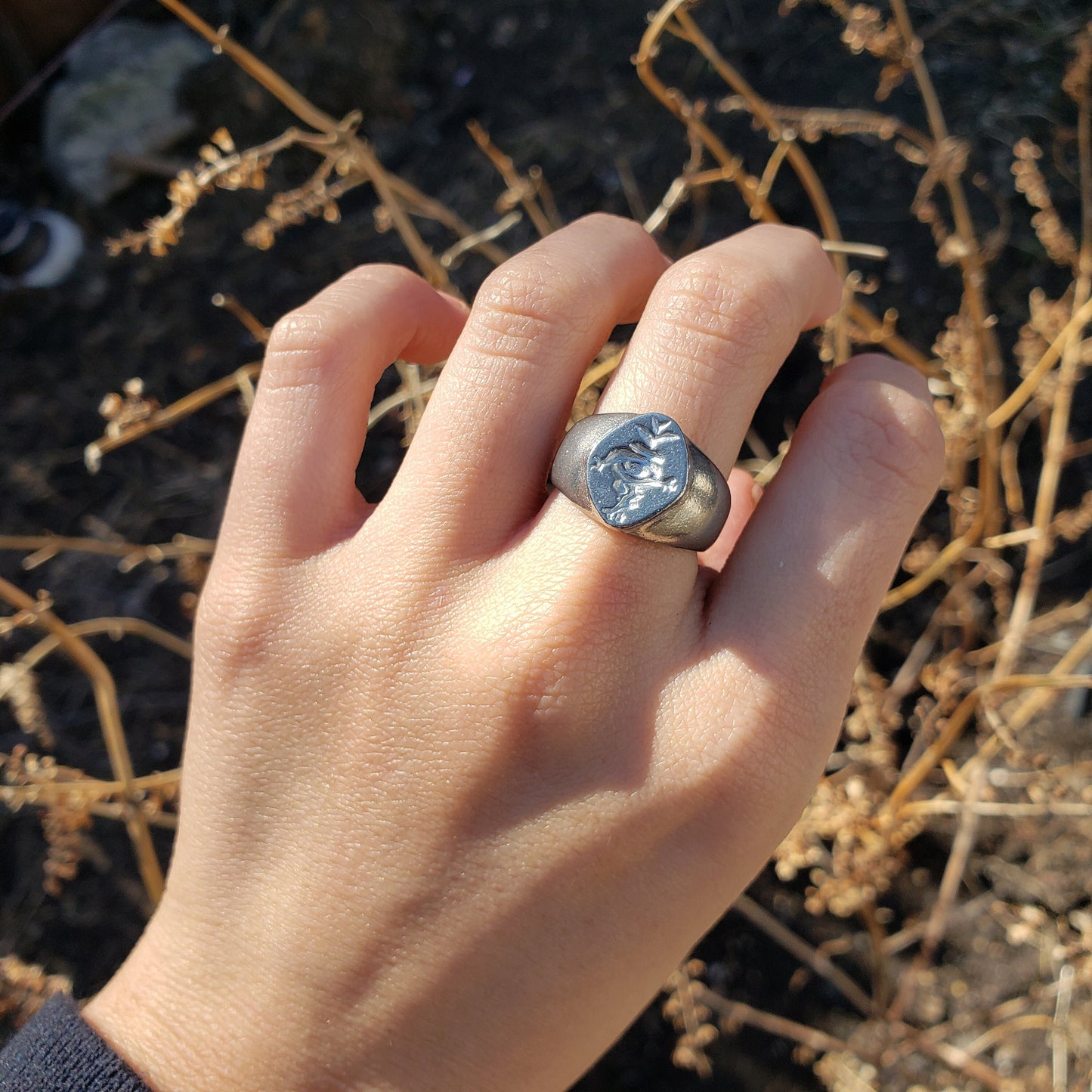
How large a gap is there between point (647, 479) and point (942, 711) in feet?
4.73

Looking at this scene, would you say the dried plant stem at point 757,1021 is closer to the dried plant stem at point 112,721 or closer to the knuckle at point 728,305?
the dried plant stem at point 112,721

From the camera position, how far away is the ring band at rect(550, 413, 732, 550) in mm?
1061

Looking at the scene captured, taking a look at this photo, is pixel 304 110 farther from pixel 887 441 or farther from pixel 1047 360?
pixel 1047 360

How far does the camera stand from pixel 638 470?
1.07 metres

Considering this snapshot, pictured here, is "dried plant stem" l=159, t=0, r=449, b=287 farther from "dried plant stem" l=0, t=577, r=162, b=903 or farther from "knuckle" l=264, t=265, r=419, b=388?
"dried plant stem" l=0, t=577, r=162, b=903

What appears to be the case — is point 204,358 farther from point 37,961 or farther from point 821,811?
point 821,811

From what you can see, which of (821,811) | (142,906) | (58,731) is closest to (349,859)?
(821,811)

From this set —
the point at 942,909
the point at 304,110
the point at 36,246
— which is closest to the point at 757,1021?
the point at 942,909

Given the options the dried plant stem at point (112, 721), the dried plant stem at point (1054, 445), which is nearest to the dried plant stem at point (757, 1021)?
the dried plant stem at point (1054, 445)

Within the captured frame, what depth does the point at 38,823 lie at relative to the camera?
9.32 feet

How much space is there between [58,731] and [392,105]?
231 cm

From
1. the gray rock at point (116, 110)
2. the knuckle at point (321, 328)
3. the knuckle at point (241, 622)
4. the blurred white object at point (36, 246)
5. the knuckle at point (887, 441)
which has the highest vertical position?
the gray rock at point (116, 110)

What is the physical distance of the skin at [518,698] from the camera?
1153 millimetres

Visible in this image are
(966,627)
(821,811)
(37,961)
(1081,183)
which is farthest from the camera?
(37,961)
